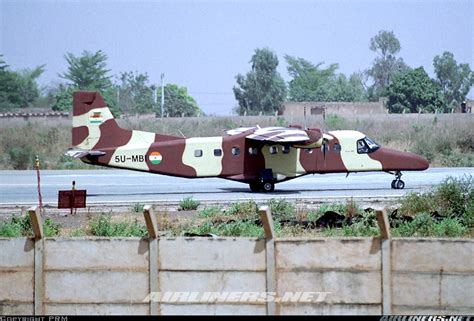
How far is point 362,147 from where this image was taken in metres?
31.5

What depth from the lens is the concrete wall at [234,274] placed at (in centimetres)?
1102

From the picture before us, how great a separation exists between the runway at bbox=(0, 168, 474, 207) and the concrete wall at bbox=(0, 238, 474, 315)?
16049mm

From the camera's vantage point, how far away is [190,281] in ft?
37.4

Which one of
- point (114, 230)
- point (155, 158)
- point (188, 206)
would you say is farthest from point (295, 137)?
point (114, 230)

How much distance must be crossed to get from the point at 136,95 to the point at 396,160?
246 feet

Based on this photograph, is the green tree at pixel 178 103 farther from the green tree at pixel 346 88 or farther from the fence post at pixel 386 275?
the fence post at pixel 386 275

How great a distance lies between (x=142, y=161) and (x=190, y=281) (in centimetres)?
1947

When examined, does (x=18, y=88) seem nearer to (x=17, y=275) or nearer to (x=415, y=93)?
(x=415, y=93)

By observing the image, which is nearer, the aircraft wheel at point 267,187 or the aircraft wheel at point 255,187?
the aircraft wheel at point 267,187

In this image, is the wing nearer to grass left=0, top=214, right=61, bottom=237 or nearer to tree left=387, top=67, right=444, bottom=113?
grass left=0, top=214, right=61, bottom=237

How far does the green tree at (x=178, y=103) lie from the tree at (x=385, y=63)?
19992 millimetres

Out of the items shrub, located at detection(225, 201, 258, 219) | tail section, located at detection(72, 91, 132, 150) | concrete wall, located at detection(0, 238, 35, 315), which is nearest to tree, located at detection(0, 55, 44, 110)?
tail section, located at detection(72, 91, 132, 150)

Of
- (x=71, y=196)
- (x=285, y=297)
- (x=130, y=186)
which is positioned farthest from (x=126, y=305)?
(x=130, y=186)

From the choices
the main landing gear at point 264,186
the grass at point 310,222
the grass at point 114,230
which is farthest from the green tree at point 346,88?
the grass at point 114,230
